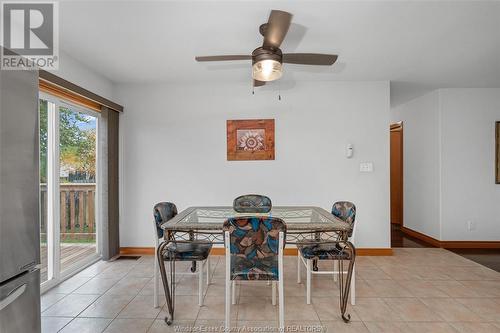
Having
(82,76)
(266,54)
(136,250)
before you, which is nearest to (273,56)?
(266,54)

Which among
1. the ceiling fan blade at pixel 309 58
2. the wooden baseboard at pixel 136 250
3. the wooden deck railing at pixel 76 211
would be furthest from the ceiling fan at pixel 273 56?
the wooden baseboard at pixel 136 250

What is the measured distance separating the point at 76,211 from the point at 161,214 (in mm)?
1535

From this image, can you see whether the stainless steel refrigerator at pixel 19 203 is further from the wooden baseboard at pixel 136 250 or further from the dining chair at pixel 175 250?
the wooden baseboard at pixel 136 250

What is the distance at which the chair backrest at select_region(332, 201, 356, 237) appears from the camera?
260 centimetres

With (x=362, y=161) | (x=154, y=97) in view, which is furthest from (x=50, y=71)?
(x=362, y=161)

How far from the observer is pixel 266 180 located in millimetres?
3973

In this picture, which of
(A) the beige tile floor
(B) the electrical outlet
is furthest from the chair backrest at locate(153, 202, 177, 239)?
(B) the electrical outlet

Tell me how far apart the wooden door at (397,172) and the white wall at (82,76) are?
539cm

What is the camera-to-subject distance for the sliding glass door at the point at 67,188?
2906 millimetres

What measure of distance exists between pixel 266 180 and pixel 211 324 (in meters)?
2.16

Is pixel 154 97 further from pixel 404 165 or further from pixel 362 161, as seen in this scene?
pixel 404 165

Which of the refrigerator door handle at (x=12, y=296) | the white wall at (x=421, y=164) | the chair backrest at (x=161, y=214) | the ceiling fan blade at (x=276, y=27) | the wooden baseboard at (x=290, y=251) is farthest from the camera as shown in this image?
the white wall at (x=421, y=164)

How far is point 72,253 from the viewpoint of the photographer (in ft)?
11.3

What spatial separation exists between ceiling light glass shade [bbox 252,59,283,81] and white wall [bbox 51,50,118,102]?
2.17 metres
